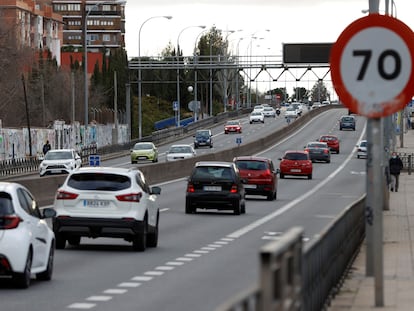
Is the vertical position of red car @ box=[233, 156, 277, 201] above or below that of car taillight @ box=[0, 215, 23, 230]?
below

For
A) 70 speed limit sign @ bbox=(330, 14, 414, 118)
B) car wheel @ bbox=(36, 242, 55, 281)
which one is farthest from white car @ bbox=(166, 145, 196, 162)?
70 speed limit sign @ bbox=(330, 14, 414, 118)

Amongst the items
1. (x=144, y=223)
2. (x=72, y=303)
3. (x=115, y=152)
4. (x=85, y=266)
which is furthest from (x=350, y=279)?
(x=115, y=152)

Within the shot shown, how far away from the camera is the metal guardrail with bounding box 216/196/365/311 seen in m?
8.22

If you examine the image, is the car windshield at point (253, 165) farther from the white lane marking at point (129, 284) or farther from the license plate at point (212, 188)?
the white lane marking at point (129, 284)

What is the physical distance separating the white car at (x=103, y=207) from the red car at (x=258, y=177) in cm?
2290

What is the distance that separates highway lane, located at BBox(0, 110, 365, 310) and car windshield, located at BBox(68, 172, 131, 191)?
3.85ft

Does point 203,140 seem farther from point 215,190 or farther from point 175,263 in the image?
point 175,263

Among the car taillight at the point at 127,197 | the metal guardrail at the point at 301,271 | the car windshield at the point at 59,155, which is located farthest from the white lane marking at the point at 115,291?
the car windshield at the point at 59,155

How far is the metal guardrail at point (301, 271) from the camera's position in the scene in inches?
324

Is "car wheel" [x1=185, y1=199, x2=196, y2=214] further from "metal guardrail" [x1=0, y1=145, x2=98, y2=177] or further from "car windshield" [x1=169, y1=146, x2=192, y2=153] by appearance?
"car windshield" [x1=169, y1=146, x2=192, y2=153]

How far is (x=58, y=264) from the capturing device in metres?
22.8

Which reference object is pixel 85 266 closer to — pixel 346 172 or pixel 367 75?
pixel 367 75

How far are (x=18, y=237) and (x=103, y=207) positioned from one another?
700 cm

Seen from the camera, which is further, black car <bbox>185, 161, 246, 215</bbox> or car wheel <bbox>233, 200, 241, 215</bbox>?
car wheel <bbox>233, 200, 241, 215</bbox>
